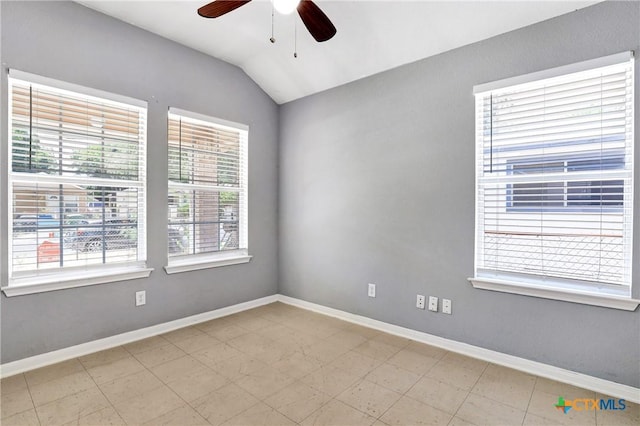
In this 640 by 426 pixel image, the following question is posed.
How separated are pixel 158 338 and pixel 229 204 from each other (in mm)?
1539

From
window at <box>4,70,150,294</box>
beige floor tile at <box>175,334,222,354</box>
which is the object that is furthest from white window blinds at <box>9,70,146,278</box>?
beige floor tile at <box>175,334,222,354</box>

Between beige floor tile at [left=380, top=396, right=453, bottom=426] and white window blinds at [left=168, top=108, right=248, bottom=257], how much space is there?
245 cm

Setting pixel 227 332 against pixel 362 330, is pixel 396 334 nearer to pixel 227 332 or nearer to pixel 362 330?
pixel 362 330

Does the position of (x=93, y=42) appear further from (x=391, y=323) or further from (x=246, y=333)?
(x=391, y=323)

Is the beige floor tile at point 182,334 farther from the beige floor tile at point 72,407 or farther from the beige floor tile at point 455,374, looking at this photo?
the beige floor tile at point 455,374

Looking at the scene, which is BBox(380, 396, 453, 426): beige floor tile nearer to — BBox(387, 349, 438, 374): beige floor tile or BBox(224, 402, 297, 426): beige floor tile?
BBox(387, 349, 438, 374): beige floor tile

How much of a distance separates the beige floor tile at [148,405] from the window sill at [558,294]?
234cm

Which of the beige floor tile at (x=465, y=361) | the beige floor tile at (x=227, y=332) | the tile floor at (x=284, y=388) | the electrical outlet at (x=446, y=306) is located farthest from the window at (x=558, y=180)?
the beige floor tile at (x=227, y=332)

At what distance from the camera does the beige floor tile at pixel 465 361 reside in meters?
2.45

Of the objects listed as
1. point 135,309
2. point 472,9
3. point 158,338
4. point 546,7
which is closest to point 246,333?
point 158,338

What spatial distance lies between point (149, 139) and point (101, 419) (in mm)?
2221

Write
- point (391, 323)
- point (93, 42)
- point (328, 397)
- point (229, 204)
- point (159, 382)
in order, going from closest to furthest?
point (328, 397) → point (159, 382) → point (93, 42) → point (391, 323) → point (229, 204)

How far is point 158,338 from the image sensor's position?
2955 mm

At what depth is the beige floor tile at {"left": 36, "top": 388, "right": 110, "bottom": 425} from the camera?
6.04 ft
